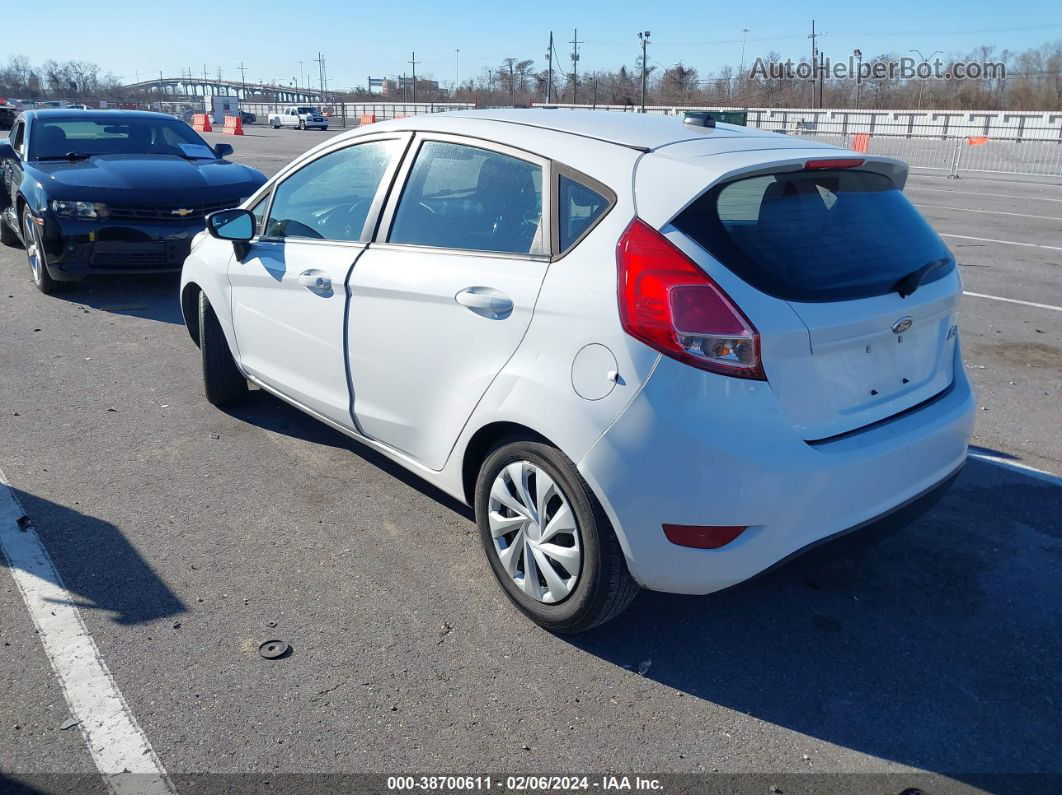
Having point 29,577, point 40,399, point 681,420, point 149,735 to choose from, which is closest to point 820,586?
point 681,420

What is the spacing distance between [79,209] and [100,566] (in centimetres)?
535

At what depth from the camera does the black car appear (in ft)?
25.7

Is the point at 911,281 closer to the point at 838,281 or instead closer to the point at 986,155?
the point at 838,281

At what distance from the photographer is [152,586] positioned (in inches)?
136

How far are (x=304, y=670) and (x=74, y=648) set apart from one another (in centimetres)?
83

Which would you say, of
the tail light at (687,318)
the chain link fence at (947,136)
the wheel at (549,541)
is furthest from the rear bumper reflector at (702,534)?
the chain link fence at (947,136)

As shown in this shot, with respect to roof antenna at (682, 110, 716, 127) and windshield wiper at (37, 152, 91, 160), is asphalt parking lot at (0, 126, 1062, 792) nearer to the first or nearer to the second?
roof antenna at (682, 110, 716, 127)

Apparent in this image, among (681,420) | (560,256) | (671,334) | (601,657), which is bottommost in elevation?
(601,657)

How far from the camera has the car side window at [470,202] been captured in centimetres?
321

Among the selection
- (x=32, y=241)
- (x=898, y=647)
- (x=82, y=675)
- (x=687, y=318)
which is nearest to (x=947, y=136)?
(x=32, y=241)

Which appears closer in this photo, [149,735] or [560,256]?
[149,735]

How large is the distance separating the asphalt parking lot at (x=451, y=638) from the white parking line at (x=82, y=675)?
0.04 meters

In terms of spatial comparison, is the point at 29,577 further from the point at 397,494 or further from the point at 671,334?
the point at 671,334

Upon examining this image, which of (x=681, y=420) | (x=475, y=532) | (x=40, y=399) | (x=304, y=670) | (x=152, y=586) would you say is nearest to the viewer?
(x=681, y=420)
